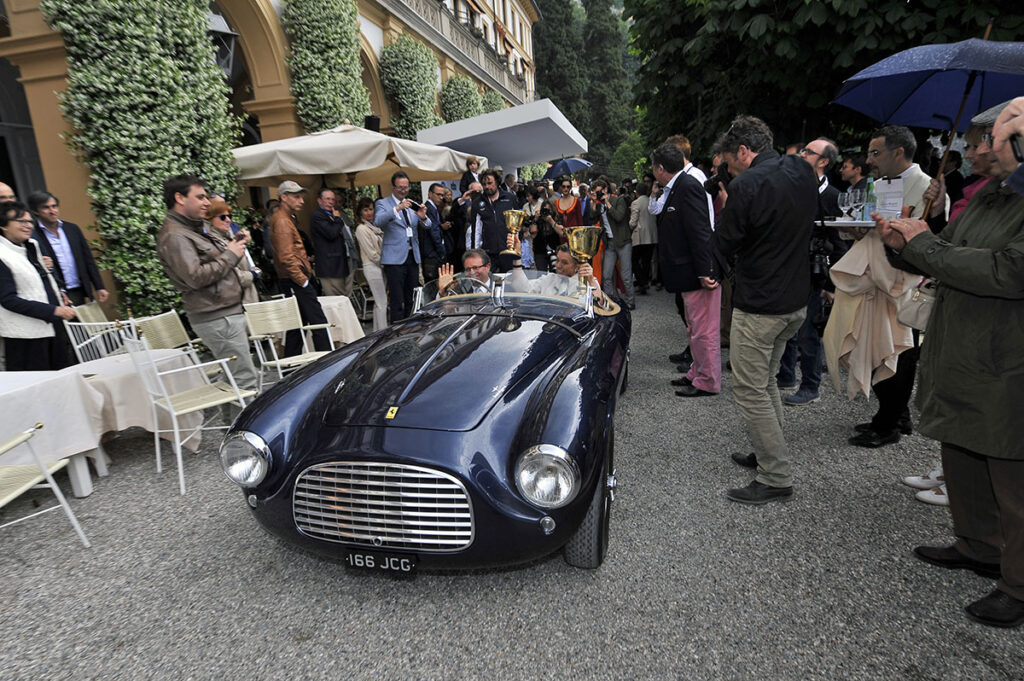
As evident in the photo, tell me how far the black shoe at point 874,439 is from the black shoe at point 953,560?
4.06ft

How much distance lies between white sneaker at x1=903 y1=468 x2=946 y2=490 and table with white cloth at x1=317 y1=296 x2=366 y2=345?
5.12 metres

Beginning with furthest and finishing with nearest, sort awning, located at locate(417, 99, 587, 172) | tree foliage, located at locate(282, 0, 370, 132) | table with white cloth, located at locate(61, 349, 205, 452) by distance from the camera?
awning, located at locate(417, 99, 587, 172) → tree foliage, located at locate(282, 0, 370, 132) → table with white cloth, located at locate(61, 349, 205, 452)

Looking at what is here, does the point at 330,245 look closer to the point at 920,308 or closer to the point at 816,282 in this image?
the point at 816,282

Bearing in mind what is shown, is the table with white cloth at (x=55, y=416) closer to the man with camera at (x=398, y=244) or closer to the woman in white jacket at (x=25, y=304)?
the woman in white jacket at (x=25, y=304)

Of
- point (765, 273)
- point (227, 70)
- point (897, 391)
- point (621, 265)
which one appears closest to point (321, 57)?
point (227, 70)

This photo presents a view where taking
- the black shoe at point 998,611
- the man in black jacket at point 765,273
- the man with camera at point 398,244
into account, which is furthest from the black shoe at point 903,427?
the man with camera at point 398,244

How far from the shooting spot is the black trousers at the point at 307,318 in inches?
229

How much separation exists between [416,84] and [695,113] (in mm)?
7210

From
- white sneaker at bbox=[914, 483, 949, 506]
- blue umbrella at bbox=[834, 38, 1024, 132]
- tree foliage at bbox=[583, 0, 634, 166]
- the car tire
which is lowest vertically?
white sneaker at bbox=[914, 483, 949, 506]

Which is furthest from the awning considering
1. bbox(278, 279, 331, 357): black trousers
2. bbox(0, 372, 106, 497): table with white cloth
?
bbox(0, 372, 106, 497): table with white cloth

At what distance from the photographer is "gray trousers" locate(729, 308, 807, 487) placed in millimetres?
3025

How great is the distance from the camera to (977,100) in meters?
3.75

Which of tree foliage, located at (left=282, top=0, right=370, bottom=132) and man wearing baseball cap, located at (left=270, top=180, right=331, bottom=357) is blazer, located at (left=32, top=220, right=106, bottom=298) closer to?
man wearing baseball cap, located at (left=270, top=180, right=331, bottom=357)

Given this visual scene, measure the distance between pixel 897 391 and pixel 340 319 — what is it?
205 inches
